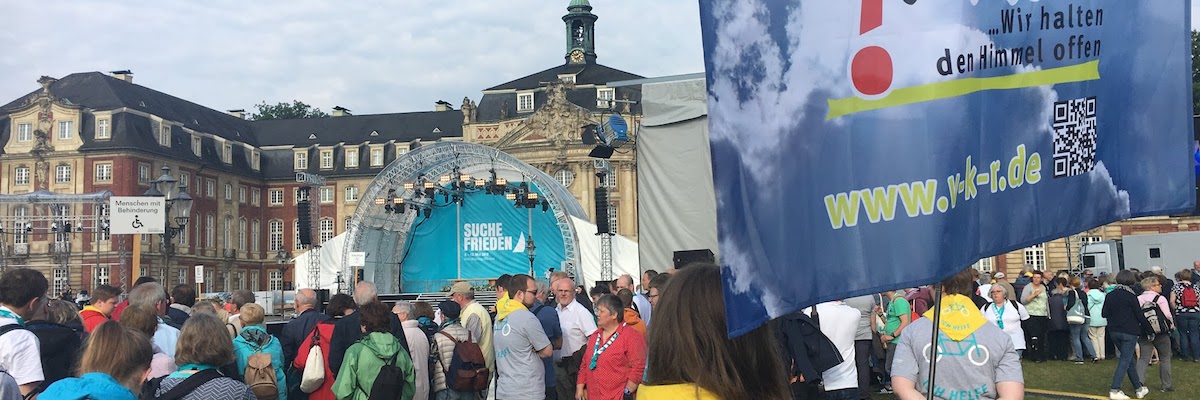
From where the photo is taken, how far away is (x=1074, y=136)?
3463 mm

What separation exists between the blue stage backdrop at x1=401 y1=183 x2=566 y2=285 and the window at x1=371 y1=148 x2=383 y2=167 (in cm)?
3006

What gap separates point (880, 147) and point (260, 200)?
81519mm

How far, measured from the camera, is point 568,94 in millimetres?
67000

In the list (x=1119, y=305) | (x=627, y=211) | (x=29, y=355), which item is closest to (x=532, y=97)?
(x=627, y=211)

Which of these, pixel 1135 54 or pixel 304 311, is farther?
pixel 304 311

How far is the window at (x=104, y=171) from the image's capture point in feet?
208

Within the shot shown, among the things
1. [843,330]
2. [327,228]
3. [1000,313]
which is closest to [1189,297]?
[1000,313]

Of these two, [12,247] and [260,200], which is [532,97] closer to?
[260,200]

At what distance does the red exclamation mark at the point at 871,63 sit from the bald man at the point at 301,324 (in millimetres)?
6775

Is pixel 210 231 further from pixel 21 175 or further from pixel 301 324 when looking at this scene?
pixel 301 324

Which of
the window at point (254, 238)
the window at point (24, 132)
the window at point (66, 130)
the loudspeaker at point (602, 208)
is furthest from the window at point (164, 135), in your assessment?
the loudspeaker at point (602, 208)

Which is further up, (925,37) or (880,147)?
(925,37)

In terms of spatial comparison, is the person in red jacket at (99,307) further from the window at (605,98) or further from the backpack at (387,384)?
the window at (605,98)

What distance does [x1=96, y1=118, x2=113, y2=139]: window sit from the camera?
209ft
